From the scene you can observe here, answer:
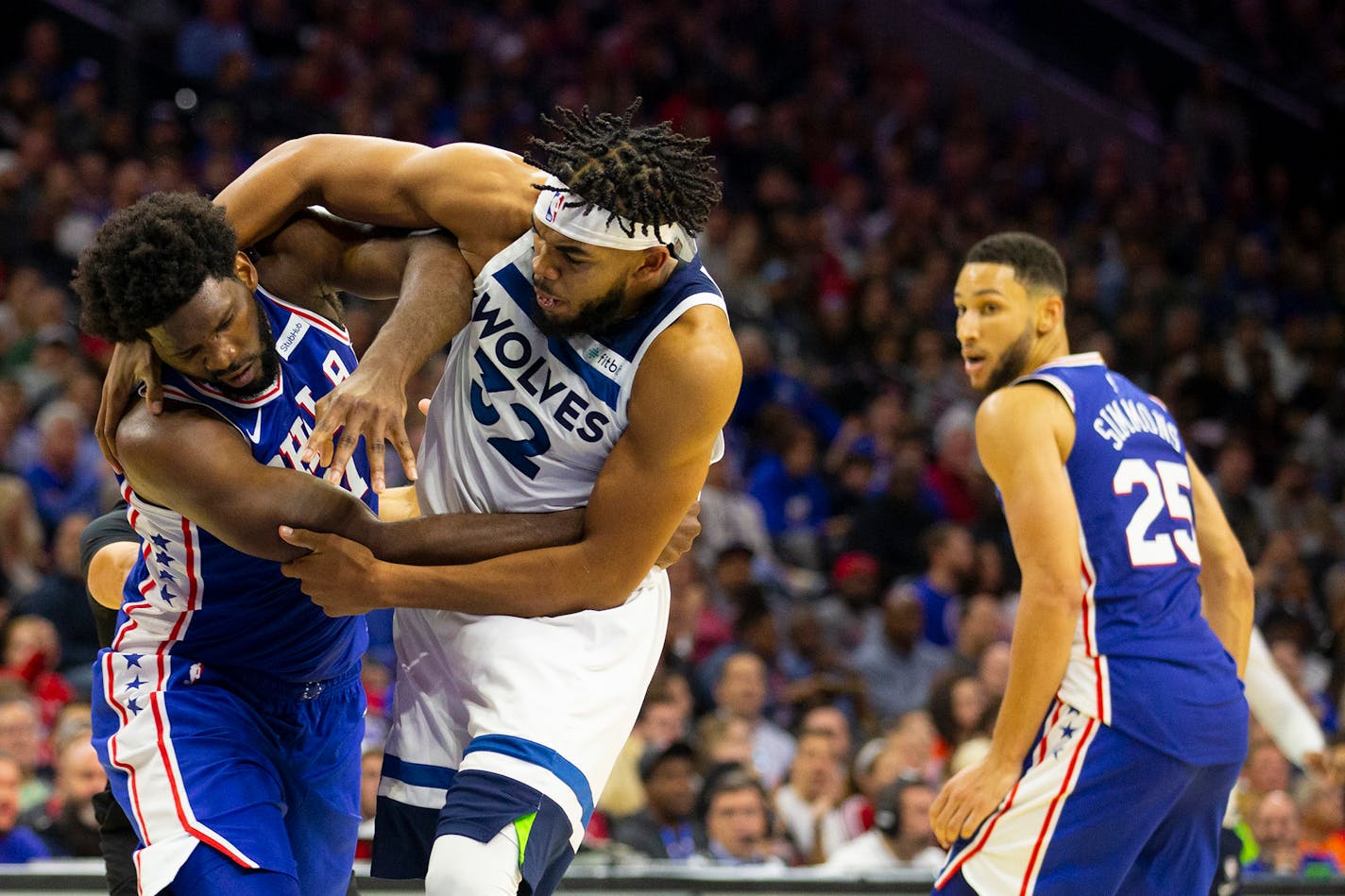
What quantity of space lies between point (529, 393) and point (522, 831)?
0.88 m

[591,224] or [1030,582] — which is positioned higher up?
[591,224]

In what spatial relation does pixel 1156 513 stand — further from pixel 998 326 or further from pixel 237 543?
pixel 237 543

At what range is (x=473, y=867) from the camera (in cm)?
307

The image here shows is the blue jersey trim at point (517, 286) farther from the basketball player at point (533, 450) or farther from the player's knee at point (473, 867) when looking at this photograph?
the player's knee at point (473, 867)

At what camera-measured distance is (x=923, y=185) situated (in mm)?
12875

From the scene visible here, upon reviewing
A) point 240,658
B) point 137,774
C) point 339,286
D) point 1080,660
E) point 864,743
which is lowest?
point 864,743

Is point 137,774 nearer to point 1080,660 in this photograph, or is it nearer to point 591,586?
point 591,586

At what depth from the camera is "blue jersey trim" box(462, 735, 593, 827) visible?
10.5 feet

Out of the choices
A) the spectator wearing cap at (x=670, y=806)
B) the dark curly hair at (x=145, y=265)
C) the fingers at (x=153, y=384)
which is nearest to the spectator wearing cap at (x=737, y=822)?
the spectator wearing cap at (x=670, y=806)

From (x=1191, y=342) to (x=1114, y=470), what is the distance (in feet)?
26.6

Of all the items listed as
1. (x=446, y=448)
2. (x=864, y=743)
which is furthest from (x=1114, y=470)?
(x=864, y=743)

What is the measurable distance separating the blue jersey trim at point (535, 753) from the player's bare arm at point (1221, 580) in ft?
5.68

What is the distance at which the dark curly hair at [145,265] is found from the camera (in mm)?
2920

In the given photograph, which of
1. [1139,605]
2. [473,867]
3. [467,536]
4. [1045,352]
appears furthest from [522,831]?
[1045,352]
